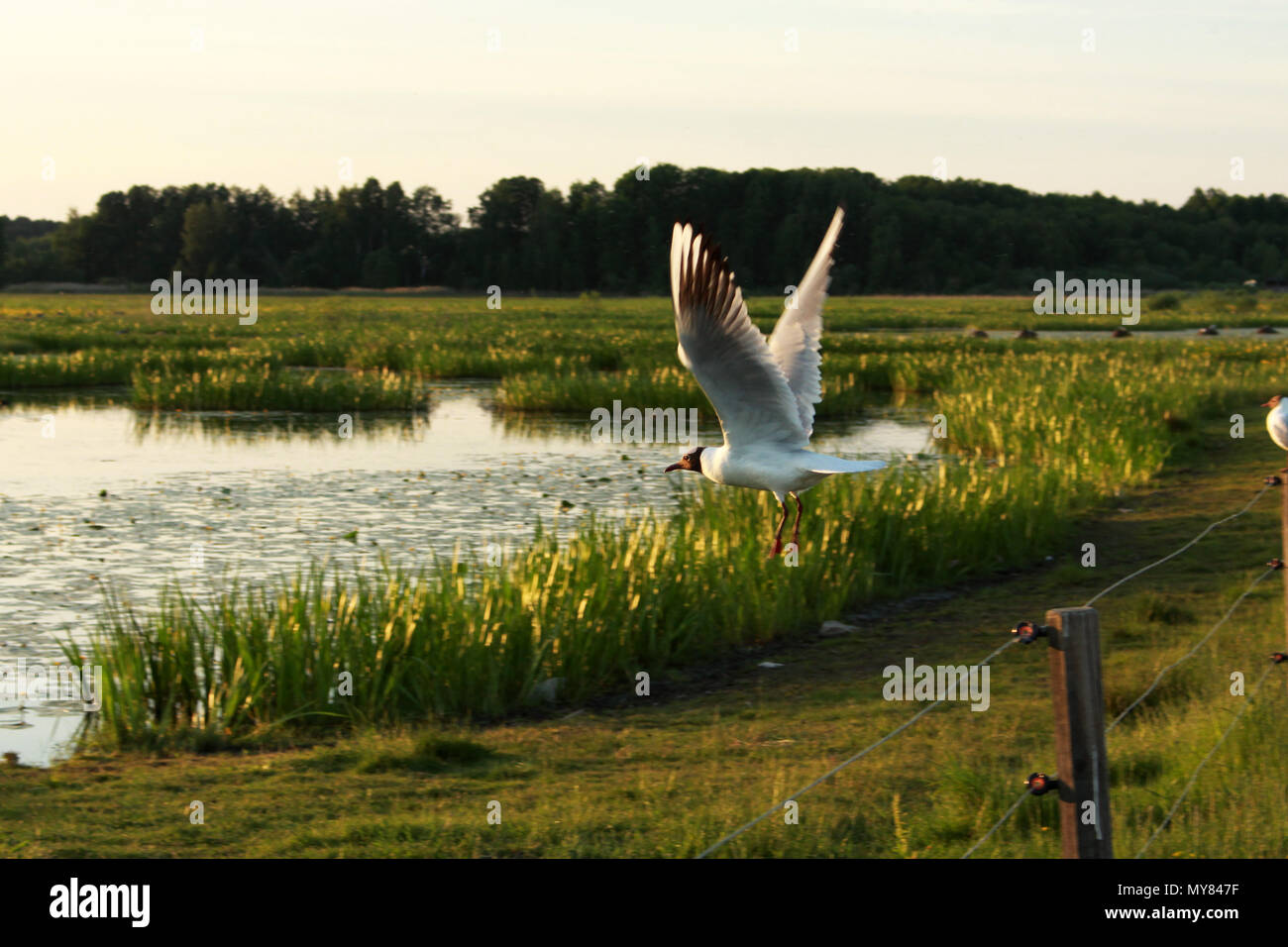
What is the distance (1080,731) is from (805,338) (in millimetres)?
5101

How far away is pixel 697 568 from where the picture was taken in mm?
12859

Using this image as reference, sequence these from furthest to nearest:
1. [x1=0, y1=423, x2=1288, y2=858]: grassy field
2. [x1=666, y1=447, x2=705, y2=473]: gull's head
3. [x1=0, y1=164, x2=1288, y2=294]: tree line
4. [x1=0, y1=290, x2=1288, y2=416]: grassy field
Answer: [x1=0, y1=164, x2=1288, y2=294]: tree line < [x1=0, y1=290, x2=1288, y2=416]: grassy field < [x1=666, y1=447, x2=705, y2=473]: gull's head < [x1=0, y1=423, x2=1288, y2=858]: grassy field

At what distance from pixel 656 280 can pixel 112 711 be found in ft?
416

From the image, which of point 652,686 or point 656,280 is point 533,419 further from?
point 656,280

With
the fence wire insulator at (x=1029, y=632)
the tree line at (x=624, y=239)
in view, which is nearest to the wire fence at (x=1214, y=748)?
the fence wire insulator at (x=1029, y=632)

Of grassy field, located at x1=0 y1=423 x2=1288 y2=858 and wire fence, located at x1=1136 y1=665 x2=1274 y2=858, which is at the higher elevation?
wire fence, located at x1=1136 y1=665 x2=1274 y2=858

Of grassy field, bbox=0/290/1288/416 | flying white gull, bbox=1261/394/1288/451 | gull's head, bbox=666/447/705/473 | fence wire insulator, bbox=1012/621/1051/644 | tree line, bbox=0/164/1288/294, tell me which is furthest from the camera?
tree line, bbox=0/164/1288/294

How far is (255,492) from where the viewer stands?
70.4ft

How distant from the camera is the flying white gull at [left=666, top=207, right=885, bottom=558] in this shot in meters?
7.09

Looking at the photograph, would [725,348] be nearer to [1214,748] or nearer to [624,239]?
[1214,748]

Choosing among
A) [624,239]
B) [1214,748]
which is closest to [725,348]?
[1214,748]

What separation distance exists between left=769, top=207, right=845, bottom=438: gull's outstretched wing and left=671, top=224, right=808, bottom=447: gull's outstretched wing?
4.07 ft

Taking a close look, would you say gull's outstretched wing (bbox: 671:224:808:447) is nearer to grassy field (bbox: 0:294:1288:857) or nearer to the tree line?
grassy field (bbox: 0:294:1288:857)

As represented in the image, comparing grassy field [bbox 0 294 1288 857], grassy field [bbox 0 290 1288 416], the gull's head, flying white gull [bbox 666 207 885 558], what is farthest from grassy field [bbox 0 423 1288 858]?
grassy field [bbox 0 290 1288 416]
